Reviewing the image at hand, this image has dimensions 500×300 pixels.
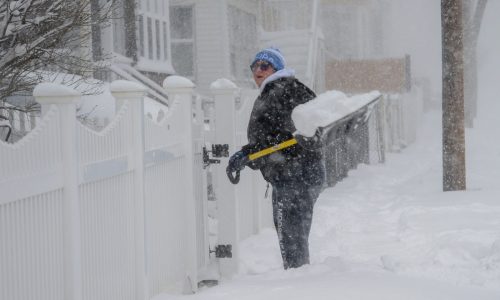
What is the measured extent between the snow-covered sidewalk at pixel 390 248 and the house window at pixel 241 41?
28.5 ft

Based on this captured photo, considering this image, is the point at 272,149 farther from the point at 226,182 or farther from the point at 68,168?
the point at 68,168

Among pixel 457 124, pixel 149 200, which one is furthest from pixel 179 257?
pixel 457 124

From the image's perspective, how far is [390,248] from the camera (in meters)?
7.21

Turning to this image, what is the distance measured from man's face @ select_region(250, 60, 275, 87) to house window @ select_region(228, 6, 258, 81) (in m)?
14.8

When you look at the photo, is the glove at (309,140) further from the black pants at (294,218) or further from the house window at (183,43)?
the house window at (183,43)

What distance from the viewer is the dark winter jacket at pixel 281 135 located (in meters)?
5.70

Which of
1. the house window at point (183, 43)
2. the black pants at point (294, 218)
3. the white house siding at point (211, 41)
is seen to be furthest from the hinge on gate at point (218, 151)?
the house window at point (183, 43)

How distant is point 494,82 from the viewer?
46.2 m

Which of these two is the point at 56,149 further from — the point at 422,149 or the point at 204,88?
the point at 422,149

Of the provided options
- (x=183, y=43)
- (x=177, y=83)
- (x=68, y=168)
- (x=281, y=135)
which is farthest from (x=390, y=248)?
(x=183, y=43)

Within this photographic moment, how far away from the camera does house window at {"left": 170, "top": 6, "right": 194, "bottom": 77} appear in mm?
20500

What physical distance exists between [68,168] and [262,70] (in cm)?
244

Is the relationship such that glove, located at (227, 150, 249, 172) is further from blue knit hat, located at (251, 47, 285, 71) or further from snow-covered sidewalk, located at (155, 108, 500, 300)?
snow-covered sidewalk, located at (155, 108, 500, 300)

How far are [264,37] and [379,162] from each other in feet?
27.3
